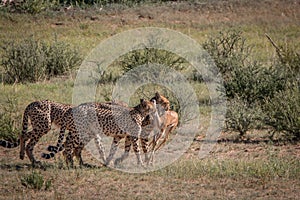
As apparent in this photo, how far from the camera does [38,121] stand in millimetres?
12727

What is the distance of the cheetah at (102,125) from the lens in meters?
12.6

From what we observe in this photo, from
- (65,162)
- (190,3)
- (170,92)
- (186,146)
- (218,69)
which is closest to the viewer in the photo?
(65,162)

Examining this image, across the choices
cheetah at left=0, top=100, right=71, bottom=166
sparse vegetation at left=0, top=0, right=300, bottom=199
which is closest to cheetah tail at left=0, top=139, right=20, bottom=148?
cheetah at left=0, top=100, right=71, bottom=166

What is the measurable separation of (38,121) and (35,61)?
6.88 metres

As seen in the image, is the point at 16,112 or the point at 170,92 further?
the point at 170,92

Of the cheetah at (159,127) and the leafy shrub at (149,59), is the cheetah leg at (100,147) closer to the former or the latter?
the cheetah at (159,127)

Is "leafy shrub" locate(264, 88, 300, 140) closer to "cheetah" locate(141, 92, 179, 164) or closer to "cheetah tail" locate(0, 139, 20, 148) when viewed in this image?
"cheetah" locate(141, 92, 179, 164)

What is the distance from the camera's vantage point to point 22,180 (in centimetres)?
1132

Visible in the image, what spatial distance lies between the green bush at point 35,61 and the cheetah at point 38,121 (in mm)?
6238

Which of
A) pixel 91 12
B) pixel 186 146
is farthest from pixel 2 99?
pixel 91 12

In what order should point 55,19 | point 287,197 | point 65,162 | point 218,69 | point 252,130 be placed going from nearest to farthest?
point 287,197 < point 65,162 < point 252,130 < point 218,69 < point 55,19

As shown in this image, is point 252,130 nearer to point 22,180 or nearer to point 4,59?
point 22,180

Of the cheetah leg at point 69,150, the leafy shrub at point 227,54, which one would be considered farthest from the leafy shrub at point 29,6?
the cheetah leg at point 69,150

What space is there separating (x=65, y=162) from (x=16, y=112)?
3312mm
